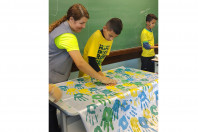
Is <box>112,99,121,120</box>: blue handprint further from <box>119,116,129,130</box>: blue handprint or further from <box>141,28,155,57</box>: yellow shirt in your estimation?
Result: <box>141,28,155,57</box>: yellow shirt

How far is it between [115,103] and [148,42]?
1.74 m

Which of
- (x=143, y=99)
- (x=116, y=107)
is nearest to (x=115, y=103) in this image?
(x=116, y=107)

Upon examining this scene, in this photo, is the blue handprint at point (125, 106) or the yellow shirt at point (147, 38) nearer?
the blue handprint at point (125, 106)

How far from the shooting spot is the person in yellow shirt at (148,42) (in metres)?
2.61

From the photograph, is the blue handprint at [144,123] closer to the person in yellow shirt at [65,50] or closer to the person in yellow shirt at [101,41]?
the person in yellow shirt at [65,50]

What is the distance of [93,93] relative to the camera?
126cm

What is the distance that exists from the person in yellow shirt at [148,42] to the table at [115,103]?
1.02 m

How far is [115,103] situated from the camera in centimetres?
117

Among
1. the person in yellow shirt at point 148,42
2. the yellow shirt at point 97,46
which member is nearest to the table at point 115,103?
the yellow shirt at point 97,46

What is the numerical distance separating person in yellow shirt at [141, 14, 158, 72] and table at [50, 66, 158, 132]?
3.33 feet
